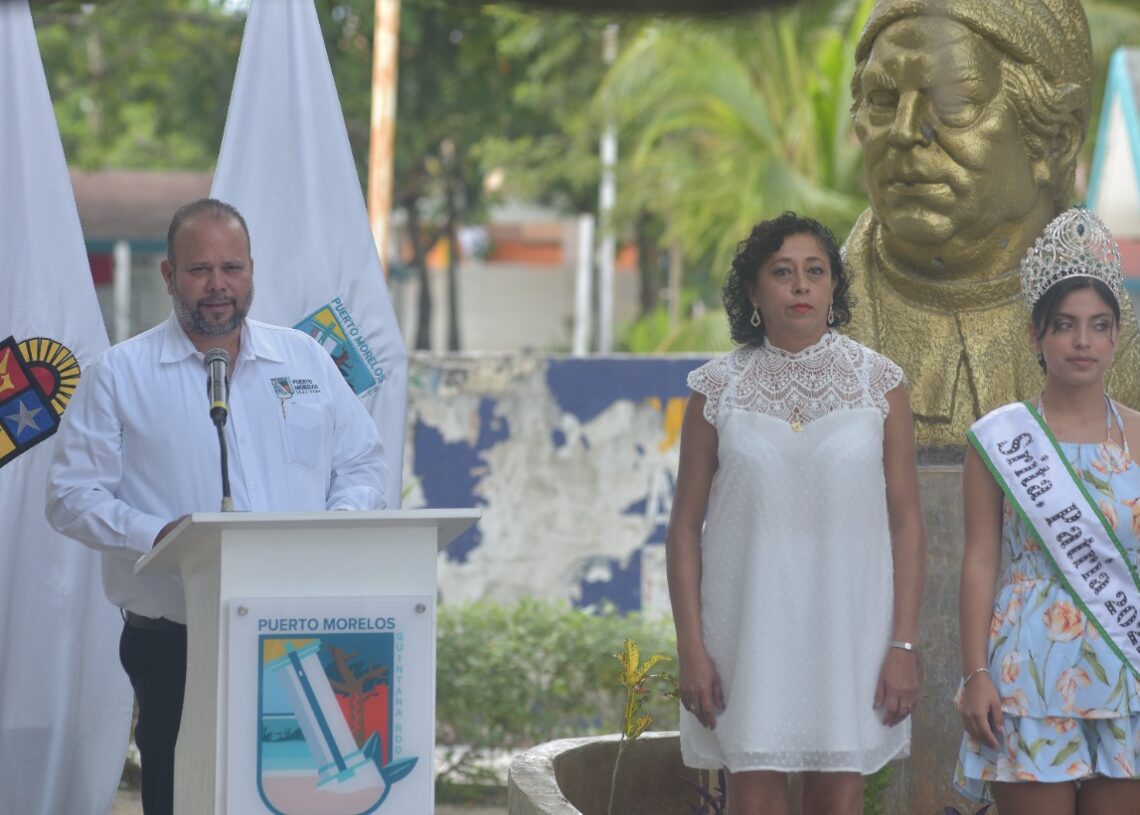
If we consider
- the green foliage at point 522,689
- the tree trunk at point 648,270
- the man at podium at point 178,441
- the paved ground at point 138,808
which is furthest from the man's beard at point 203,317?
the tree trunk at point 648,270

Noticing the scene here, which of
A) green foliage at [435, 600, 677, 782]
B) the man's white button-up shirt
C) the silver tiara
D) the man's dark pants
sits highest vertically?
the silver tiara

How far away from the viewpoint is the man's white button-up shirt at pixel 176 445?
4652mm

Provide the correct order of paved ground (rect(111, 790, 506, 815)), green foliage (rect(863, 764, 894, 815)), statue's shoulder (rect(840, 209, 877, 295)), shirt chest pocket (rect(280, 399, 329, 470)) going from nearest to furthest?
shirt chest pocket (rect(280, 399, 329, 470)), green foliage (rect(863, 764, 894, 815)), statue's shoulder (rect(840, 209, 877, 295)), paved ground (rect(111, 790, 506, 815))

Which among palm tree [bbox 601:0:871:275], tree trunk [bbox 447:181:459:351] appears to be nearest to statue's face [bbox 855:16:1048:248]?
palm tree [bbox 601:0:871:275]

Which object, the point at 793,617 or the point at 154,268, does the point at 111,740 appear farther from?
the point at 154,268

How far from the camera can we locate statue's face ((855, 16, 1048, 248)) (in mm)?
5176

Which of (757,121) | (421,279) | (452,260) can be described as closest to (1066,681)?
(757,121)

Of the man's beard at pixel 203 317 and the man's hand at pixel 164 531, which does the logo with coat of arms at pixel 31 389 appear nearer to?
the man's beard at pixel 203 317

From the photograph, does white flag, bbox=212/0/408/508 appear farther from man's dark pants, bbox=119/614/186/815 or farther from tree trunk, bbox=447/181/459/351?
tree trunk, bbox=447/181/459/351

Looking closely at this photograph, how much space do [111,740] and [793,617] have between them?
2.66m

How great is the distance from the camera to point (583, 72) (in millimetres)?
23766

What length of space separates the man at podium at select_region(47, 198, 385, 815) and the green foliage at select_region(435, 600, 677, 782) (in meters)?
3.54

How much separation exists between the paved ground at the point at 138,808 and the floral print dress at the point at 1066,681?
14.4 feet

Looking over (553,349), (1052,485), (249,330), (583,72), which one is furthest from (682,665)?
(553,349)
